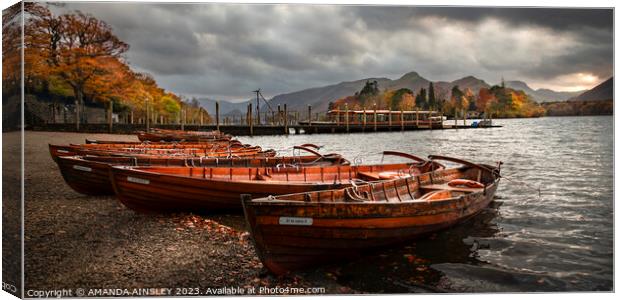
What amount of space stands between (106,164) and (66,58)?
2676 millimetres

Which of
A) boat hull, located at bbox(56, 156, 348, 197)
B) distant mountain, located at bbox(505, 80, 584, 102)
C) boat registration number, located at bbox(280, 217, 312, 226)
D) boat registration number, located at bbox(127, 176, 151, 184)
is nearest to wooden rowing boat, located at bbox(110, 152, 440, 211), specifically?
boat registration number, located at bbox(127, 176, 151, 184)

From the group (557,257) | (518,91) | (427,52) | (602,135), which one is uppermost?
(427,52)

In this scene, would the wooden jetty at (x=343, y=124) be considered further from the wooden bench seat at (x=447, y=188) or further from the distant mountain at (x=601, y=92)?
the distant mountain at (x=601, y=92)

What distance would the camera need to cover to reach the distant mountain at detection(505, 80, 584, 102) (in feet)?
25.0

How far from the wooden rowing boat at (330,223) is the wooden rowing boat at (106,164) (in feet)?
13.8

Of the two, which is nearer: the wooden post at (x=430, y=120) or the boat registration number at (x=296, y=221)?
the boat registration number at (x=296, y=221)

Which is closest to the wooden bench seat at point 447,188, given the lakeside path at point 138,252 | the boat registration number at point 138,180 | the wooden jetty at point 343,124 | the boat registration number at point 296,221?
the lakeside path at point 138,252

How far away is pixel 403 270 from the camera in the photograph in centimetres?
591

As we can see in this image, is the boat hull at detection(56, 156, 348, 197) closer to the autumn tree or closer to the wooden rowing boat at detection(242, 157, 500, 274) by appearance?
the autumn tree

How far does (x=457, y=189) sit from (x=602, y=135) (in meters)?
2.50

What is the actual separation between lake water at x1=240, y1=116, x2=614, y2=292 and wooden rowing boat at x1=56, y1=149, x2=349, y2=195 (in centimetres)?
429

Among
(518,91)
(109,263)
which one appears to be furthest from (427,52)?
(109,263)

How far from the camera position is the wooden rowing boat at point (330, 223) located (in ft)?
16.7

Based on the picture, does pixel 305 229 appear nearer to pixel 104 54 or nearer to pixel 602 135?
pixel 602 135
